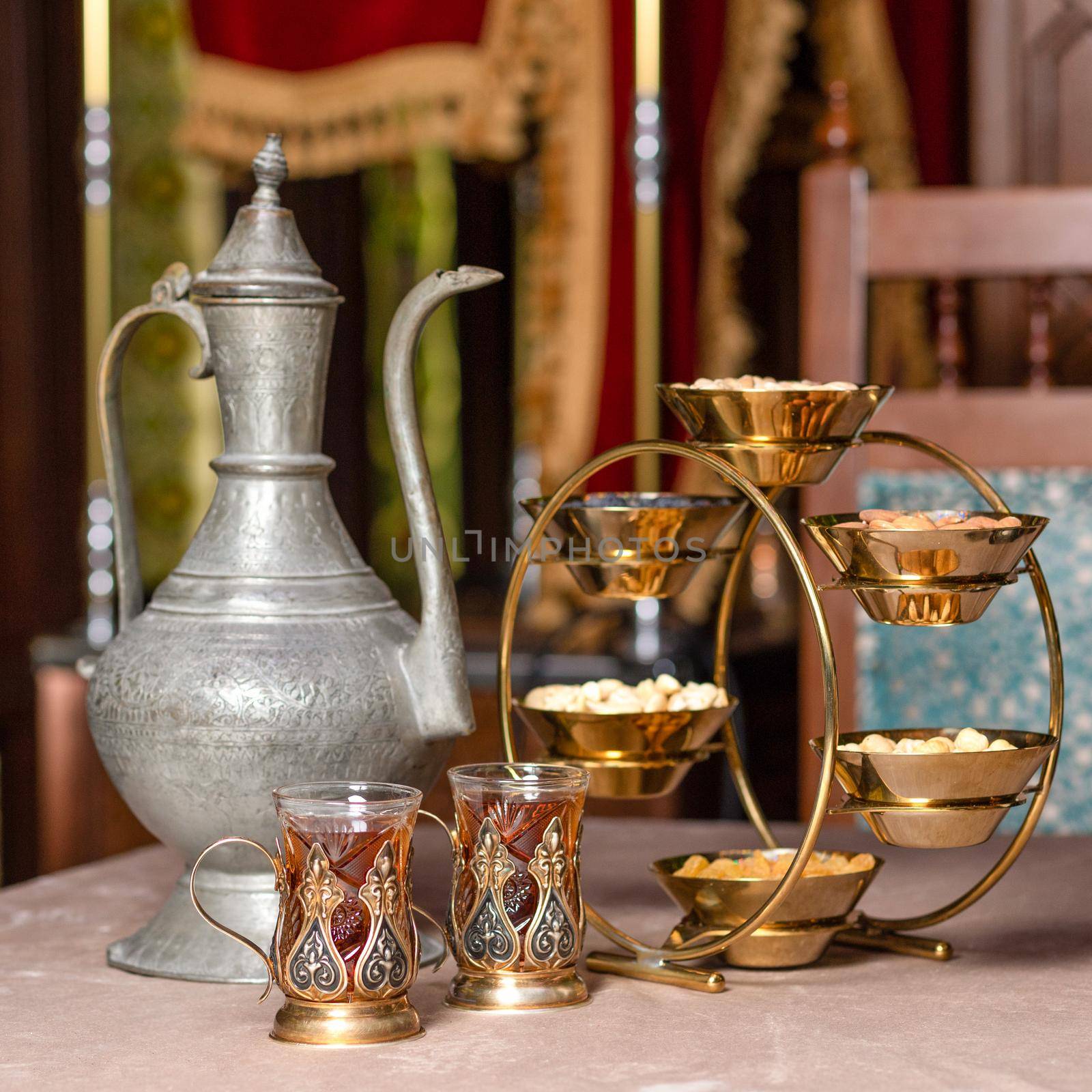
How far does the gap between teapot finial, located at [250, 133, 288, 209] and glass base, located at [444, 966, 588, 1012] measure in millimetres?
485

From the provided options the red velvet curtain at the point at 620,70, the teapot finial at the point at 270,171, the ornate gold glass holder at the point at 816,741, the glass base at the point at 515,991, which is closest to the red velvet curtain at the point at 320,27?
the red velvet curtain at the point at 620,70

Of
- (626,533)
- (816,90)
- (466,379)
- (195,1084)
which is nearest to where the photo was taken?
(195,1084)

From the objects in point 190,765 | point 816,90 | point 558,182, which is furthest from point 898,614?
point 816,90

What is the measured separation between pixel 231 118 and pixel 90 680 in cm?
192

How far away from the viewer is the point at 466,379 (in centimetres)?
326

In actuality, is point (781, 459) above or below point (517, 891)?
above

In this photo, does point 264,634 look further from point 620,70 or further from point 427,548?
point 620,70

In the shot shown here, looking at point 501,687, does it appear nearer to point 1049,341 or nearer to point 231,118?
point 1049,341

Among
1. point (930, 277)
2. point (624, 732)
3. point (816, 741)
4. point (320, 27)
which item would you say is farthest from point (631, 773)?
point (320, 27)

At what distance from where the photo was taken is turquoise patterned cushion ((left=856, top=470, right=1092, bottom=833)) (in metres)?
1.72

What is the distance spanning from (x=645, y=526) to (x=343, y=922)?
32 cm

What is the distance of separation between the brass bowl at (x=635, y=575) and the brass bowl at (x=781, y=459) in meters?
0.07

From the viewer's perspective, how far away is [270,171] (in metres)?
1.04

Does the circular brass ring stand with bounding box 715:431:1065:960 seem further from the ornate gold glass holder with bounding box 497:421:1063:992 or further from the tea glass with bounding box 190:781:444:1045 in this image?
the tea glass with bounding box 190:781:444:1045
